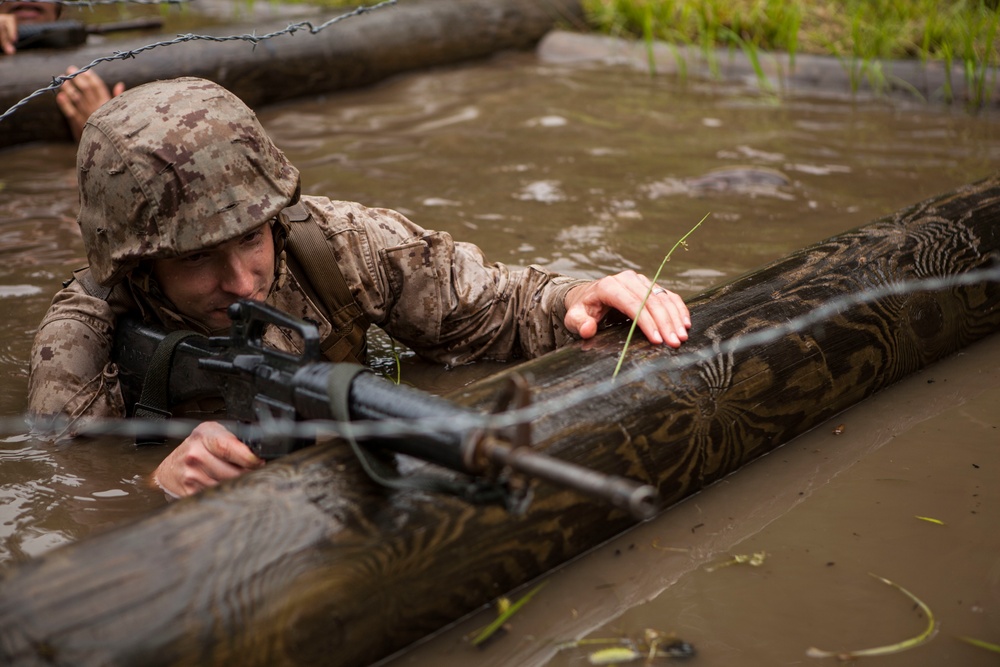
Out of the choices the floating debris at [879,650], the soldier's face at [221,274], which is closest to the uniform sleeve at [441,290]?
the soldier's face at [221,274]

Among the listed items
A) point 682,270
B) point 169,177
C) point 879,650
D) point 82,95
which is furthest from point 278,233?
point 82,95

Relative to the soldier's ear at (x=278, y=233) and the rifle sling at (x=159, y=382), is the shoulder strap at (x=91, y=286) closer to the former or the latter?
the rifle sling at (x=159, y=382)

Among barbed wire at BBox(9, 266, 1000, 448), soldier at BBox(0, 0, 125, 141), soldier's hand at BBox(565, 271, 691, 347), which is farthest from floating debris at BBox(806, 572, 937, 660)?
soldier at BBox(0, 0, 125, 141)

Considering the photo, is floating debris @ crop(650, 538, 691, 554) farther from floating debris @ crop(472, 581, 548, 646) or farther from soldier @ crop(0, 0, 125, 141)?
soldier @ crop(0, 0, 125, 141)

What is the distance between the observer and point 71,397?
10.4ft

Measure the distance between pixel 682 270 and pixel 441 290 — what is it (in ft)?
5.54

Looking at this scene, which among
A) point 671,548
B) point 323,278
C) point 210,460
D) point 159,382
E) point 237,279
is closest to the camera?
point 210,460

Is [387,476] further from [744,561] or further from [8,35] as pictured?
[8,35]

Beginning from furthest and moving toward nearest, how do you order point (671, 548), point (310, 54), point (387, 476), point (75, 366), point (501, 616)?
point (310, 54) → point (75, 366) → point (671, 548) → point (501, 616) → point (387, 476)

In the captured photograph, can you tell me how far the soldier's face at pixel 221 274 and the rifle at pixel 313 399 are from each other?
12 centimetres

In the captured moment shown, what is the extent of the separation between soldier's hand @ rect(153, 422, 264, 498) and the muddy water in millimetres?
477

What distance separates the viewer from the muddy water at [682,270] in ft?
7.98

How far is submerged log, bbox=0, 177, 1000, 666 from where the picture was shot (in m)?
1.89

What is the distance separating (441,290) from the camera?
11.5ft
